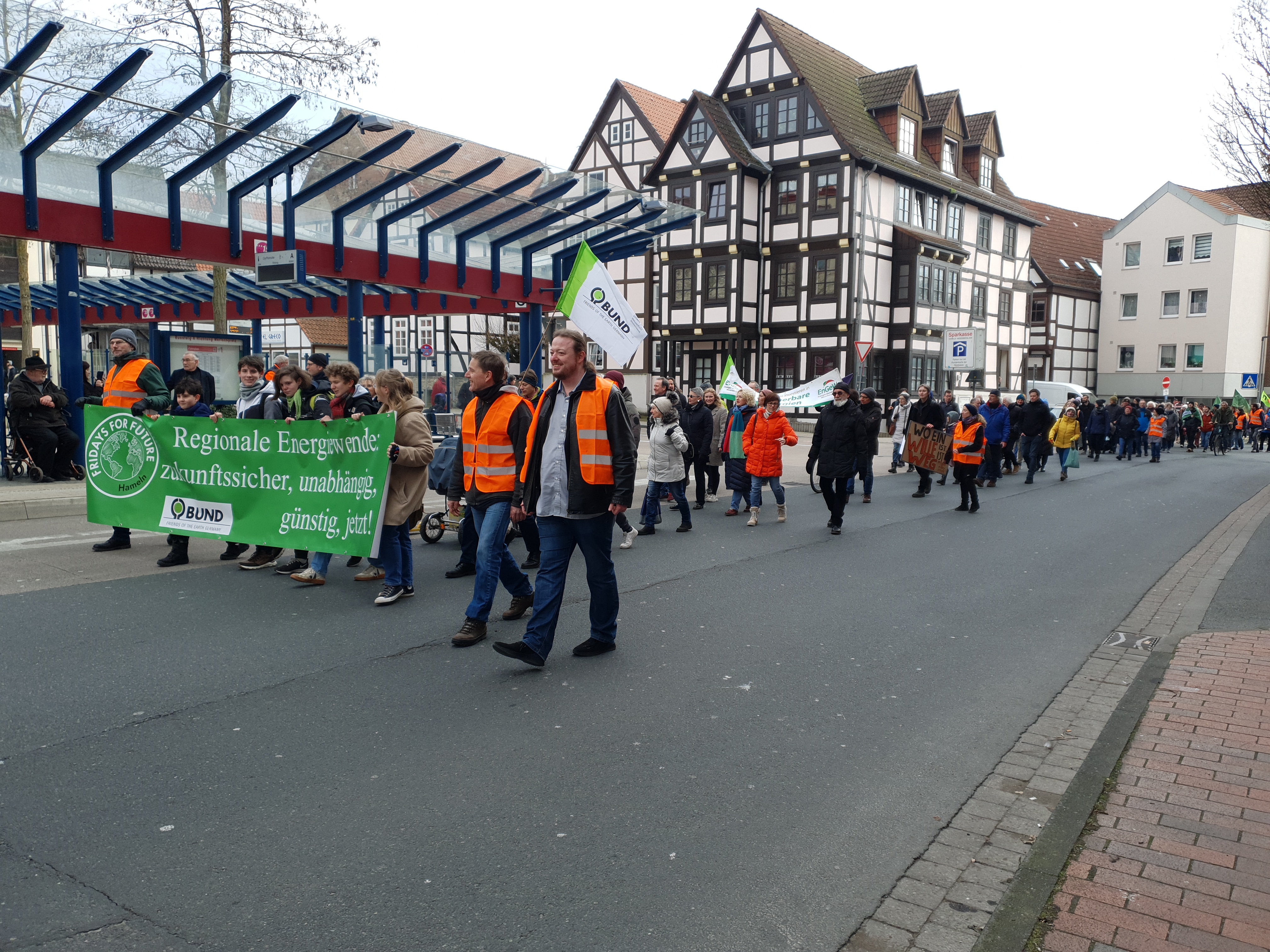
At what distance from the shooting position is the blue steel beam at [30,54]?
34.1ft

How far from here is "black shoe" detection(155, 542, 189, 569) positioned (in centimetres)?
841

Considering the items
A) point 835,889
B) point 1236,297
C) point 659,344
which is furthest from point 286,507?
point 1236,297

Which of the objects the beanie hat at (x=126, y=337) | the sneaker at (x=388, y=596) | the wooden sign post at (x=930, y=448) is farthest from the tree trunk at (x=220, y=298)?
the sneaker at (x=388, y=596)

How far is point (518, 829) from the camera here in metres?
3.62

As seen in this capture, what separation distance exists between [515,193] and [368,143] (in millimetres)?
2490

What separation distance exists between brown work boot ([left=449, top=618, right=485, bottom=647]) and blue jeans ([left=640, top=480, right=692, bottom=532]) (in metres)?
5.16

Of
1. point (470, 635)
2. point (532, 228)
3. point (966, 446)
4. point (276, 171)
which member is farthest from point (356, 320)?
point (470, 635)

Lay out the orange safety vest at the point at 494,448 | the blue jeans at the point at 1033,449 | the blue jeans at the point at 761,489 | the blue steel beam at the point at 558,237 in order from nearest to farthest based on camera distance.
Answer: the orange safety vest at the point at 494,448
the blue jeans at the point at 761,489
the blue steel beam at the point at 558,237
the blue jeans at the point at 1033,449

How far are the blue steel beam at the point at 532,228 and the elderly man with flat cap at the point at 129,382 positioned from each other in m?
9.48

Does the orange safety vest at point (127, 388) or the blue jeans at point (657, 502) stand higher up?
the orange safety vest at point (127, 388)

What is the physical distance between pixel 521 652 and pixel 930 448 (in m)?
12.7

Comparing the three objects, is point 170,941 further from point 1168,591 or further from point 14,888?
point 1168,591

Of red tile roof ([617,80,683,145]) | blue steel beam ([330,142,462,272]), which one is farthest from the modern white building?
blue steel beam ([330,142,462,272])

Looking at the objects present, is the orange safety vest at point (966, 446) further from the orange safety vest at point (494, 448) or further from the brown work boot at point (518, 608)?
the orange safety vest at point (494, 448)
